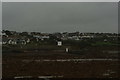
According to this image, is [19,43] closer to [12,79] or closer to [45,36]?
[45,36]

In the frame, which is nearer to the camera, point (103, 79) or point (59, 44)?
point (103, 79)

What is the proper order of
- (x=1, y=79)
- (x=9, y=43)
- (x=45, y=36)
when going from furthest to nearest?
1. (x=45, y=36)
2. (x=9, y=43)
3. (x=1, y=79)

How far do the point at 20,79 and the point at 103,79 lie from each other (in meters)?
3.95

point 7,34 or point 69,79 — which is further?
point 7,34

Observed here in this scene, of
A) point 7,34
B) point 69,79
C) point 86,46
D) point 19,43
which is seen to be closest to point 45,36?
point 7,34

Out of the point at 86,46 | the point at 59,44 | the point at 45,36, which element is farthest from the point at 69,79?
the point at 45,36

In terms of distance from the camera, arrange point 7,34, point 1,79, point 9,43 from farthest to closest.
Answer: point 7,34 < point 9,43 < point 1,79

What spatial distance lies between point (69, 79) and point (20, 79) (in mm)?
2314

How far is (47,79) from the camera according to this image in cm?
1370

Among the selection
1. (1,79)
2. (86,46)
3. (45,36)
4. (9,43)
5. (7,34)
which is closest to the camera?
(1,79)

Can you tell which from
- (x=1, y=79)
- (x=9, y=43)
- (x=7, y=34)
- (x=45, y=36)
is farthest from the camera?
(x=45, y=36)

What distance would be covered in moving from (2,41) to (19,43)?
13.1 ft

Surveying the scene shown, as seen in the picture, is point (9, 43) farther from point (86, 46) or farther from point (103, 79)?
point (103, 79)

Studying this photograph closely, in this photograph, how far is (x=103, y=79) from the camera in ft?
46.0
